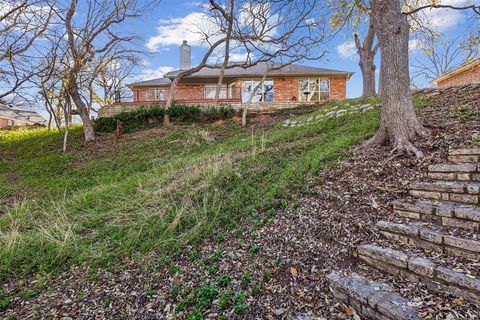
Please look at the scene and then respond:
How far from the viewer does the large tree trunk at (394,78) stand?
4297 mm

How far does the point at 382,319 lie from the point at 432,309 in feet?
1.03

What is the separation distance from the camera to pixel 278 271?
2531 mm

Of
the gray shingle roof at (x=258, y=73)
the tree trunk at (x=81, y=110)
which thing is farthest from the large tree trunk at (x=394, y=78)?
the gray shingle roof at (x=258, y=73)

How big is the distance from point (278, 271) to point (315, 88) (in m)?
16.9

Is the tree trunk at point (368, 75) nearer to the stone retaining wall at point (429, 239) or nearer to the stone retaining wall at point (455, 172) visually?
the stone retaining wall at point (455, 172)

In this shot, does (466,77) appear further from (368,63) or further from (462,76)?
(368,63)

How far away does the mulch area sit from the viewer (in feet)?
7.23

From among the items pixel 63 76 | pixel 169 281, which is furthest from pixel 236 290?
pixel 63 76

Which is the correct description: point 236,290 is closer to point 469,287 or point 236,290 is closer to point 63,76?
point 469,287

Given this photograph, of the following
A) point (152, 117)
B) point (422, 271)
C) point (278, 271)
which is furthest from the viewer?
point (152, 117)

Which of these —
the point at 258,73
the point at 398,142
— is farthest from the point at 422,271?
the point at 258,73

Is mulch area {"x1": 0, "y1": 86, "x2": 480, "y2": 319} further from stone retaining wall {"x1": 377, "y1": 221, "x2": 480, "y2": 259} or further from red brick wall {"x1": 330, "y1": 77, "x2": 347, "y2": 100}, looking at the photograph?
red brick wall {"x1": 330, "y1": 77, "x2": 347, "y2": 100}

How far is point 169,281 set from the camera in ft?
8.62

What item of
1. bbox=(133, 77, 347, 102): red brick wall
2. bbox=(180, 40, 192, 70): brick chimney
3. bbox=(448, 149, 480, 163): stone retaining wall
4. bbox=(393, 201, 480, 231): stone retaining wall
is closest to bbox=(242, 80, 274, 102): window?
bbox=(133, 77, 347, 102): red brick wall
